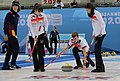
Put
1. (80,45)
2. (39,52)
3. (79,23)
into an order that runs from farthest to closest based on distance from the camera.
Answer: (79,23)
(80,45)
(39,52)

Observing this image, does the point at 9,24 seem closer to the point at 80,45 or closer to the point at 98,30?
the point at 80,45

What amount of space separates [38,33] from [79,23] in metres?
11.1

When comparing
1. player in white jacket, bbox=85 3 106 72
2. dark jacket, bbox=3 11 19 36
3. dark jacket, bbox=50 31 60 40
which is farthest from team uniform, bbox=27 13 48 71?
dark jacket, bbox=50 31 60 40

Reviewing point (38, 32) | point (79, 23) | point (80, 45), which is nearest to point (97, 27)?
point (80, 45)

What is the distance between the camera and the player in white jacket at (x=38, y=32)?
31.5ft

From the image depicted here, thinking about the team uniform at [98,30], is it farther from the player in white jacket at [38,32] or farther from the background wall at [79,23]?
the background wall at [79,23]

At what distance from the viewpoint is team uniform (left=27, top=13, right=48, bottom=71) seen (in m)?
9.60

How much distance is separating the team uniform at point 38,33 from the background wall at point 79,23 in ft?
35.4

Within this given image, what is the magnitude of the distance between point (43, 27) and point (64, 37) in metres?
11.0

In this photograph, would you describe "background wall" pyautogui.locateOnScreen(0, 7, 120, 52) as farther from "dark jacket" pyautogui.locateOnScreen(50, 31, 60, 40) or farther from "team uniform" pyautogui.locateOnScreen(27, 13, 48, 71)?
"team uniform" pyautogui.locateOnScreen(27, 13, 48, 71)

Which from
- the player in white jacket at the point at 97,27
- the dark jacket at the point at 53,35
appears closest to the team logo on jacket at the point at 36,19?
the player in white jacket at the point at 97,27

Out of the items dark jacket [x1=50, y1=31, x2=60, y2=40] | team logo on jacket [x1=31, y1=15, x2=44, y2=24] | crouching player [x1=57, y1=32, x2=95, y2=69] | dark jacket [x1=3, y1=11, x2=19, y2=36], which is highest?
team logo on jacket [x1=31, y1=15, x2=44, y2=24]

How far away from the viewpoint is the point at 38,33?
9648 millimetres

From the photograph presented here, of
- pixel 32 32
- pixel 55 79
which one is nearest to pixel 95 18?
pixel 32 32
